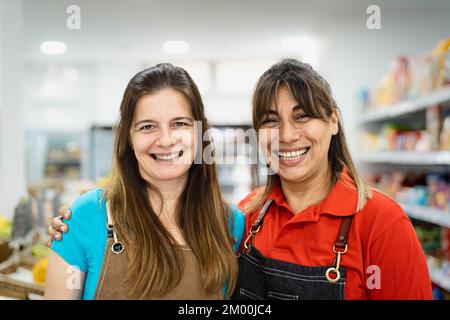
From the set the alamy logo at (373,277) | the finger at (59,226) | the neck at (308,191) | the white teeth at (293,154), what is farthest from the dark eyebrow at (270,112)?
the finger at (59,226)

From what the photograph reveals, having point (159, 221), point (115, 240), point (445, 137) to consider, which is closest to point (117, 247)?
point (115, 240)

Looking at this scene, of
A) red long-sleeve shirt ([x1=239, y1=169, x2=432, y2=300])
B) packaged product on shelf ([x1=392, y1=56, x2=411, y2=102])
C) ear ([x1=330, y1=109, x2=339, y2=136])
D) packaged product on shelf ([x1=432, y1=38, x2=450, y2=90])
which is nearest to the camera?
red long-sleeve shirt ([x1=239, y1=169, x2=432, y2=300])

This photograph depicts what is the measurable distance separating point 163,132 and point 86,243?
1.10 ft

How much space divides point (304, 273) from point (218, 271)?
22cm

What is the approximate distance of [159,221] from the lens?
3.64 ft

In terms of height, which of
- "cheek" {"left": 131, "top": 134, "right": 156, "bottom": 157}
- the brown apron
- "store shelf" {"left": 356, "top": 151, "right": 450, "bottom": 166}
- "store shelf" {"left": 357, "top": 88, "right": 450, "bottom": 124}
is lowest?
the brown apron

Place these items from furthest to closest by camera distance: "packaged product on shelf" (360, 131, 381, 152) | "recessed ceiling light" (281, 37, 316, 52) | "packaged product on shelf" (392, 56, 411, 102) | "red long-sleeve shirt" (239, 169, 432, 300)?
"packaged product on shelf" (360, 131, 381, 152)
"packaged product on shelf" (392, 56, 411, 102)
"recessed ceiling light" (281, 37, 316, 52)
"red long-sleeve shirt" (239, 169, 432, 300)

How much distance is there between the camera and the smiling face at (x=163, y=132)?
3.32 feet

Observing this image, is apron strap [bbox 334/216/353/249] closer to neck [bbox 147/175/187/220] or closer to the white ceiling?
neck [bbox 147/175/187/220]

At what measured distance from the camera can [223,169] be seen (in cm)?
356

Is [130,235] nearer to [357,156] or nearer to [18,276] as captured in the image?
[18,276]

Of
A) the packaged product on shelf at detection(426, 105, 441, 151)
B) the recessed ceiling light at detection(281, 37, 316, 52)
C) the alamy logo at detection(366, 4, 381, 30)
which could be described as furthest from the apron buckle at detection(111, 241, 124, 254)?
the packaged product on shelf at detection(426, 105, 441, 151)

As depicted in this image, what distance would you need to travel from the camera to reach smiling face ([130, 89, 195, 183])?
3.32 ft
